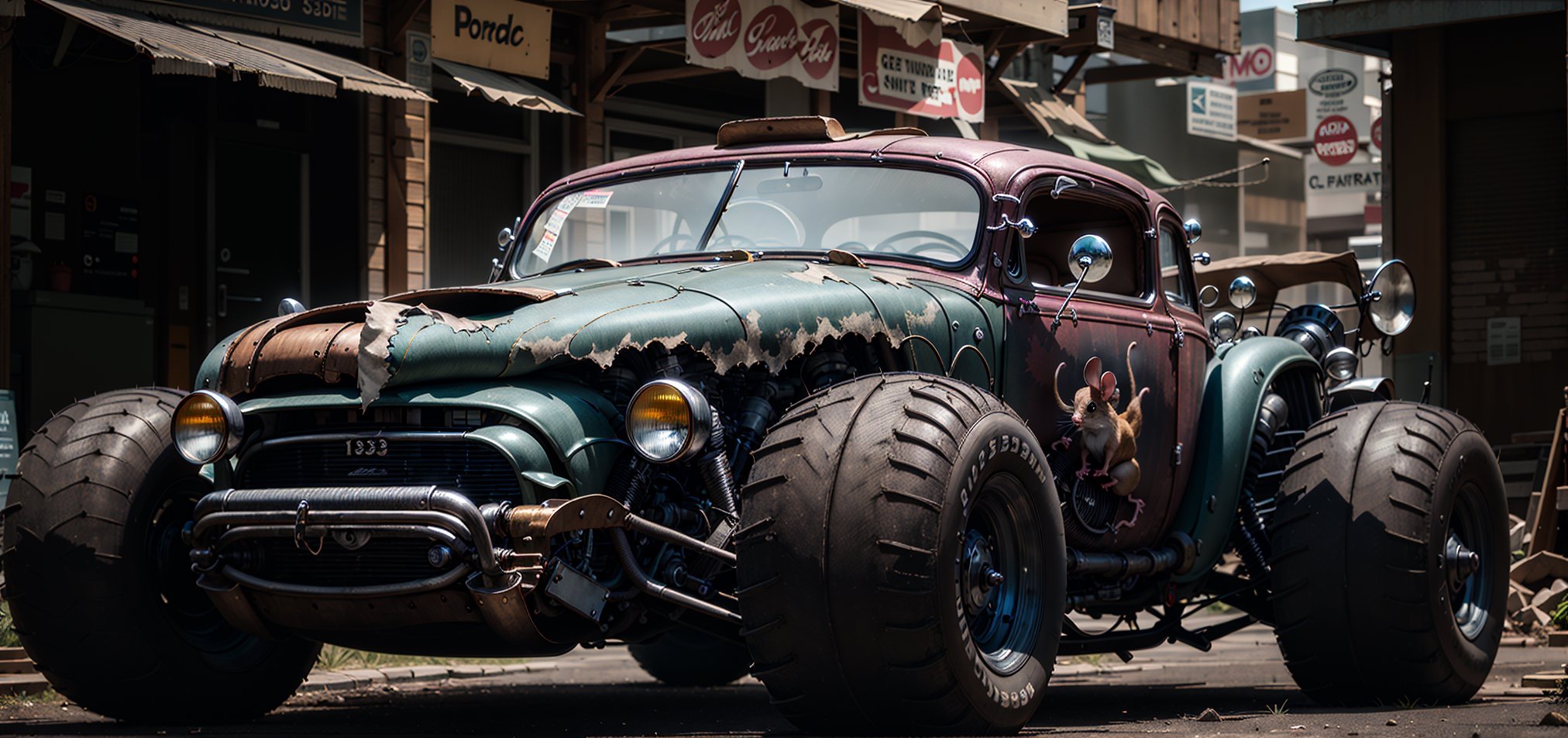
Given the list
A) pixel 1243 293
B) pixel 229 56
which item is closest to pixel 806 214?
pixel 1243 293

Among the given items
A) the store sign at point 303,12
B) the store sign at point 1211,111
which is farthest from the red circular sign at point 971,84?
the store sign at point 1211,111

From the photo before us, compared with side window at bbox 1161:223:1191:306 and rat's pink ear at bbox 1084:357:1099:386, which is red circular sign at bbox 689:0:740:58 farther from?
rat's pink ear at bbox 1084:357:1099:386

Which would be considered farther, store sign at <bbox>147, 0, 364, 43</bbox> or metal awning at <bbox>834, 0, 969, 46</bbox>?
metal awning at <bbox>834, 0, 969, 46</bbox>

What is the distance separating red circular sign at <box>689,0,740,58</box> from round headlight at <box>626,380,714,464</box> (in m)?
8.67

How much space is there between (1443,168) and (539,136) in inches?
303

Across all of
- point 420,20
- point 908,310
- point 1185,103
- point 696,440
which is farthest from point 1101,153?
point 696,440

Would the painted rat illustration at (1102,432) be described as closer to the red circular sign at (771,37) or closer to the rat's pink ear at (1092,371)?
the rat's pink ear at (1092,371)

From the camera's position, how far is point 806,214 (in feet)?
23.1

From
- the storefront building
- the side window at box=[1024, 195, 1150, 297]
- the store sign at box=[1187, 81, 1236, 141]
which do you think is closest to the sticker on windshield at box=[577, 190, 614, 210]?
the side window at box=[1024, 195, 1150, 297]

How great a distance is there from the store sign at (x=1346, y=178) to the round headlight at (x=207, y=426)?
23.3 metres

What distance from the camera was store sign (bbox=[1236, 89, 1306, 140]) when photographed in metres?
32.2

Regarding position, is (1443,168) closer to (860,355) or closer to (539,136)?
(539,136)

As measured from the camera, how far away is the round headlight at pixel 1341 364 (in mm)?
8773

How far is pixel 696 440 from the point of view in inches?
211
